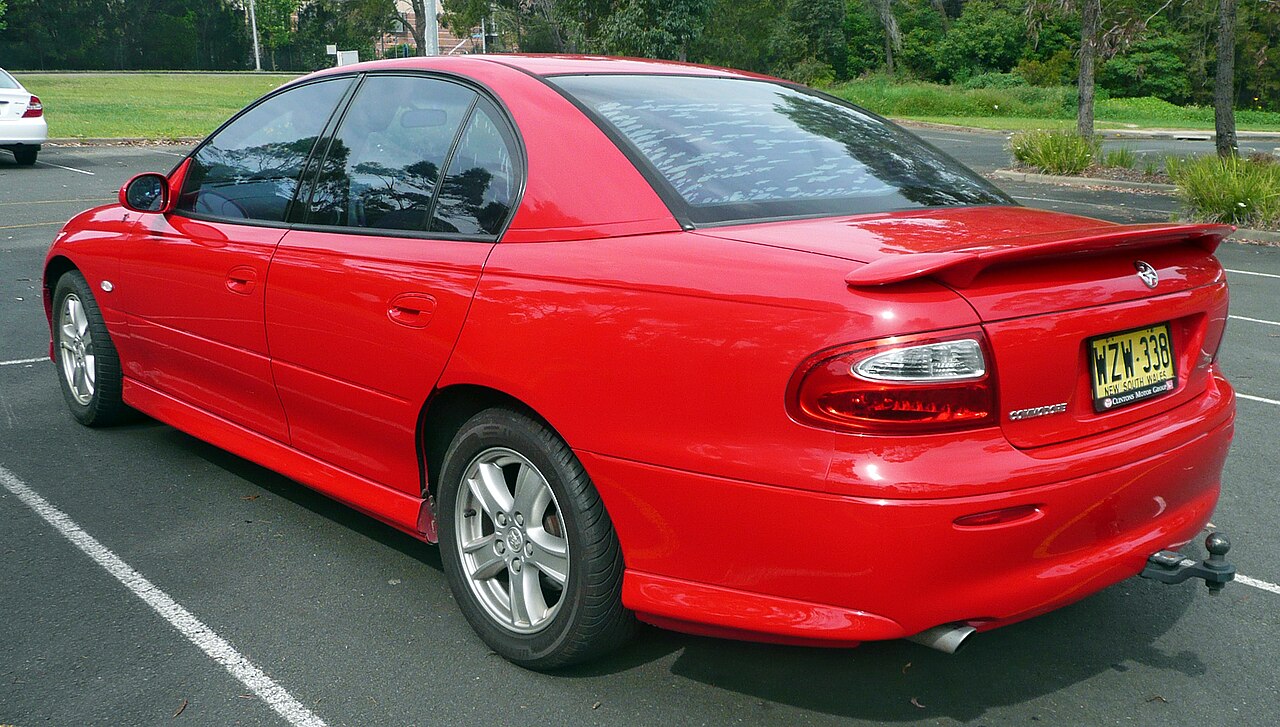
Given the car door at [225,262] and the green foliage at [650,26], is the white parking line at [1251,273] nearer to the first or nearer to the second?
the car door at [225,262]

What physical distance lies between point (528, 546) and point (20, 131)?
58.8ft

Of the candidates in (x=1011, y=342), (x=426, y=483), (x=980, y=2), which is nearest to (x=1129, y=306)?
(x=1011, y=342)

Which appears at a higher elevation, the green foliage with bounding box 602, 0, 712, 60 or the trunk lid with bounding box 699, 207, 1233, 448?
the green foliage with bounding box 602, 0, 712, 60

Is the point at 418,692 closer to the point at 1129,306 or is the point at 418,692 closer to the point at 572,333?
the point at 572,333

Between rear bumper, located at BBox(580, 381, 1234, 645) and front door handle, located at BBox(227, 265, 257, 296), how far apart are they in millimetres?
1722

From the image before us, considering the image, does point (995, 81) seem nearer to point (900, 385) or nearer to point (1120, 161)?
point (1120, 161)

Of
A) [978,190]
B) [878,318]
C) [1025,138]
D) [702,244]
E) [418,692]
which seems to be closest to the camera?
[878,318]

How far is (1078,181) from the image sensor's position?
19.7 m

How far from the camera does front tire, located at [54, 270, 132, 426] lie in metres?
5.11

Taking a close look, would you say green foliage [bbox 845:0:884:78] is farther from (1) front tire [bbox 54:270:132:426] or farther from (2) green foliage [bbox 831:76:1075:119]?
(1) front tire [bbox 54:270:132:426]

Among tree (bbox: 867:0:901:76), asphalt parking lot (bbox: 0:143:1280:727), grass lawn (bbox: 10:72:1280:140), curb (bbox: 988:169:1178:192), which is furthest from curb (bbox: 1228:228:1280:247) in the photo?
tree (bbox: 867:0:901:76)

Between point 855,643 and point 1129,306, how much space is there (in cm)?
105

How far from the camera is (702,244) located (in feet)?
9.31

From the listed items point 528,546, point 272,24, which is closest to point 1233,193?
point 528,546
